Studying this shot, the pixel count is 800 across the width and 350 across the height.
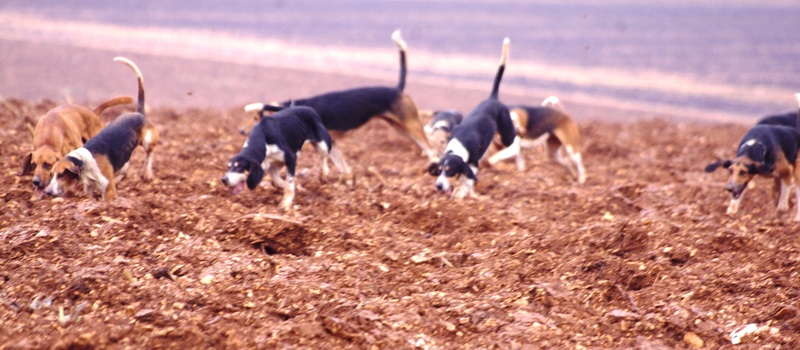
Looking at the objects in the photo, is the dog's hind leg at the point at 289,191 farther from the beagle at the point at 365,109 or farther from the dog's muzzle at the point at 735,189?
the dog's muzzle at the point at 735,189

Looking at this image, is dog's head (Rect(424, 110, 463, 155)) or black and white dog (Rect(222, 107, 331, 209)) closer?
black and white dog (Rect(222, 107, 331, 209))

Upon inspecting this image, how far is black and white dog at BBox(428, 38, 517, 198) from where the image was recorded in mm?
9633

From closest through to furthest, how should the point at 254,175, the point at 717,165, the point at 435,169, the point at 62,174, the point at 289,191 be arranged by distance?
the point at 62,174, the point at 254,175, the point at 289,191, the point at 435,169, the point at 717,165

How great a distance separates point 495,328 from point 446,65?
22941 millimetres

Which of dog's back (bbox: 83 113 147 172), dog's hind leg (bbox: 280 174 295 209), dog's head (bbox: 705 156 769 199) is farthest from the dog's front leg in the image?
dog's back (bbox: 83 113 147 172)

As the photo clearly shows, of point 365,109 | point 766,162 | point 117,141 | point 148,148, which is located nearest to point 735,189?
point 766,162

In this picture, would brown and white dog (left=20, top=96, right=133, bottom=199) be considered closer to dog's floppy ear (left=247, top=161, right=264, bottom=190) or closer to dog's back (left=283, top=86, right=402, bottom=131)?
dog's floppy ear (left=247, top=161, right=264, bottom=190)

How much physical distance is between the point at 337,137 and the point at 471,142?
217 centimetres

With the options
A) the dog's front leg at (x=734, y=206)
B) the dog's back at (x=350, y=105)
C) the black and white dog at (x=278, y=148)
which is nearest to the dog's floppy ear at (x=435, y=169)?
the black and white dog at (x=278, y=148)

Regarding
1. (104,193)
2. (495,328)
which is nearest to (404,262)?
(495,328)

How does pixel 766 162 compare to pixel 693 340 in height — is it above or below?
above

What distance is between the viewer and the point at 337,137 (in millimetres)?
11758

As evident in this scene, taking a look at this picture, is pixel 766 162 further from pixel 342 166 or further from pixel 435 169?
pixel 342 166

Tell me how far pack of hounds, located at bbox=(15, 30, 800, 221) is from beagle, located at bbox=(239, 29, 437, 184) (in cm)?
1
